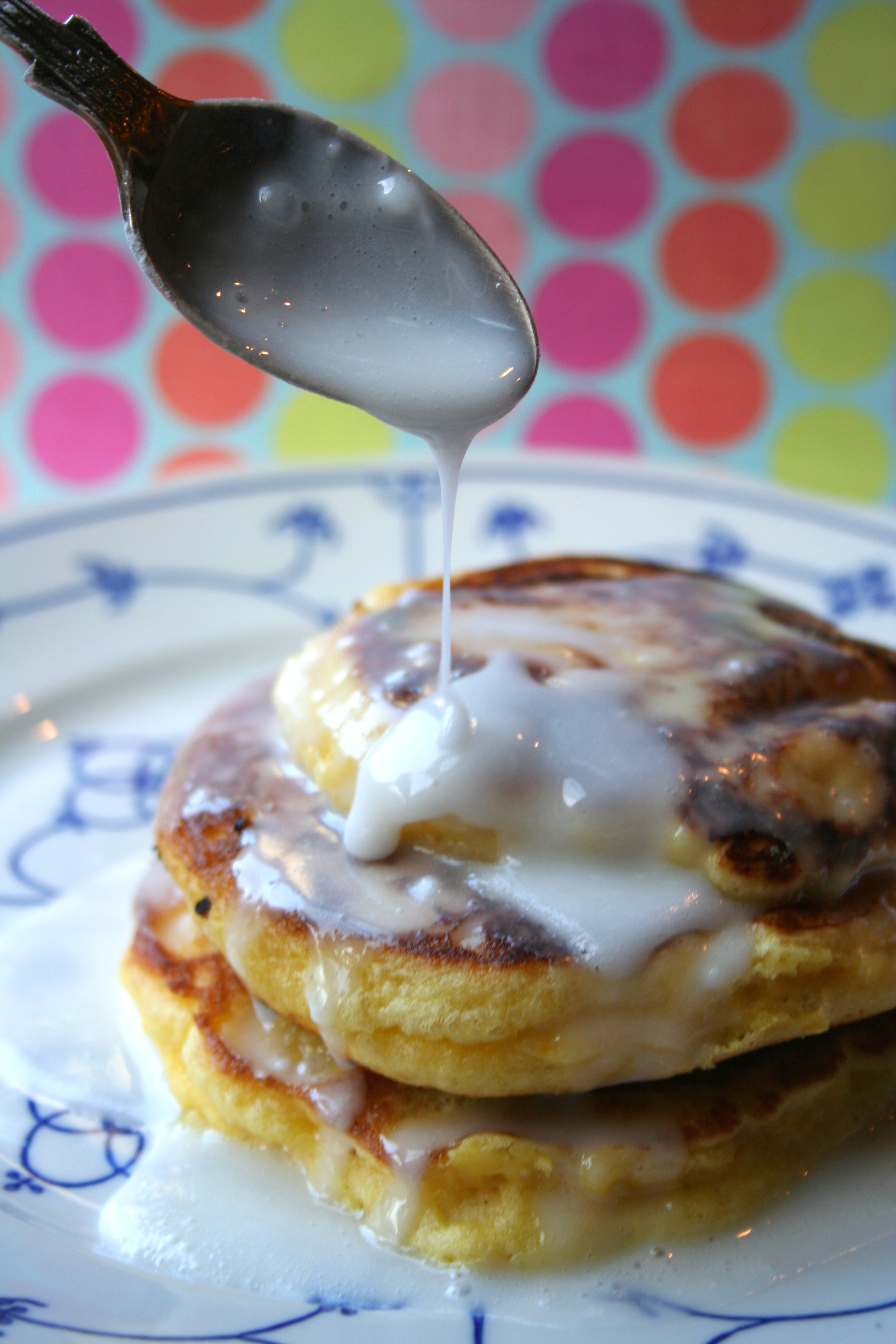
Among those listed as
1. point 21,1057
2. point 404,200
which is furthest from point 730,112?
point 21,1057

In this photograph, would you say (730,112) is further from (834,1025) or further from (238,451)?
(834,1025)

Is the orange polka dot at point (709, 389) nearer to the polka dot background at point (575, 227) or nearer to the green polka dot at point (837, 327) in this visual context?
the polka dot background at point (575, 227)

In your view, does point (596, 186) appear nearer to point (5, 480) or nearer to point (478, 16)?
point (478, 16)

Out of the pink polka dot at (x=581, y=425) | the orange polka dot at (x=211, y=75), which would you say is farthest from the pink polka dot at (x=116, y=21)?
the pink polka dot at (x=581, y=425)

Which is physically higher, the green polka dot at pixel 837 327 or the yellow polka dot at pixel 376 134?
the yellow polka dot at pixel 376 134

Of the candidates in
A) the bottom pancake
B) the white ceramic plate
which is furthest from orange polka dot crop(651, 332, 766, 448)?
the bottom pancake

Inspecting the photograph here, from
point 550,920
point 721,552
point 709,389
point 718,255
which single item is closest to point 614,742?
point 550,920
